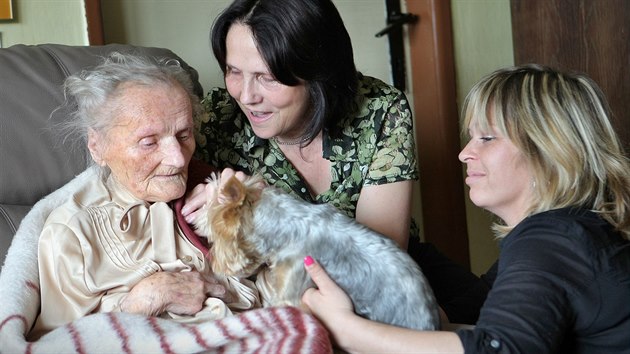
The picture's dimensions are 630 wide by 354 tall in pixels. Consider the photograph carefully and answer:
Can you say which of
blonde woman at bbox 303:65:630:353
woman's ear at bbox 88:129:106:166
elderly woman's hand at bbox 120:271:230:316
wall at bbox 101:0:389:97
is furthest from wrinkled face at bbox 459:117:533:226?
wall at bbox 101:0:389:97

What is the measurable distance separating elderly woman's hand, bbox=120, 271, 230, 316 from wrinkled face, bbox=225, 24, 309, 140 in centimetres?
54

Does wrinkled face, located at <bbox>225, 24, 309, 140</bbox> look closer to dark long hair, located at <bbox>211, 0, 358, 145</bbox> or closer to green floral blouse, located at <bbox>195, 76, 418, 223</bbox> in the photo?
dark long hair, located at <bbox>211, 0, 358, 145</bbox>

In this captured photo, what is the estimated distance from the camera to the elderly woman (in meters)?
1.67

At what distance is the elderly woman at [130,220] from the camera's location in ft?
5.49

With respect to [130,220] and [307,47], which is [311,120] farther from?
[130,220]

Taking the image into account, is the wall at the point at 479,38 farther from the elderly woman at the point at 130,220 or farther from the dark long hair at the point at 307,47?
the elderly woman at the point at 130,220

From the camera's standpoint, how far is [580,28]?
9.75ft

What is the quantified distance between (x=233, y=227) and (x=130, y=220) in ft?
1.33

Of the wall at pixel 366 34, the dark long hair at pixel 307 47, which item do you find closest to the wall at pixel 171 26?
the wall at pixel 366 34

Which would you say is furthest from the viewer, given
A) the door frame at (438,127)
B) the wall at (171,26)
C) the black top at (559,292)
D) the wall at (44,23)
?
the door frame at (438,127)

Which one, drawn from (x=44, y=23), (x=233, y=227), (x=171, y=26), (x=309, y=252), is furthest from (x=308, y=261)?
(x=171, y=26)

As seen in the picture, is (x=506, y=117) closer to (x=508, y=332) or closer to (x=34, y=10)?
(x=508, y=332)

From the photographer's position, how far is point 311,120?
2182mm

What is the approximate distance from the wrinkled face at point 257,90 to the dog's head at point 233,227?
1.75ft
